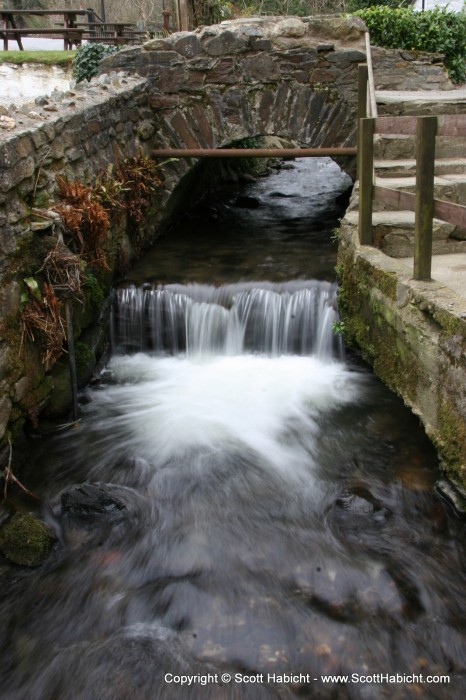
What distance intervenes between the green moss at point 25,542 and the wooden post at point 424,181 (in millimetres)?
3052

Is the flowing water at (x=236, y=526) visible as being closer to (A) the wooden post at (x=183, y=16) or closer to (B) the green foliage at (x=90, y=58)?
(B) the green foliage at (x=90, y=58)

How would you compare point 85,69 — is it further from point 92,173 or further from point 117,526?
point 117,526

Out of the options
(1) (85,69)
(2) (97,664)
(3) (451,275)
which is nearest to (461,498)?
(3) (451,275)

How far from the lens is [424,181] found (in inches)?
160

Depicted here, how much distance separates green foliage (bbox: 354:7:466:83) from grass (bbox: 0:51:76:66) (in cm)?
715

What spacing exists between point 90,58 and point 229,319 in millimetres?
4828

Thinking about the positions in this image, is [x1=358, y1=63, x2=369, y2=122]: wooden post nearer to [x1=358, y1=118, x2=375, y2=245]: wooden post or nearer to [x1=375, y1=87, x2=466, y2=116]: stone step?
[x1=375, y1=87, x2=466, y2=116]: stone step

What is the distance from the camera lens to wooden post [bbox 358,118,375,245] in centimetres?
519

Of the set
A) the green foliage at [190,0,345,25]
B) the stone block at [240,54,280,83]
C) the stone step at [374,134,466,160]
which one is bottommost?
the stone step at [374,134,466,160]

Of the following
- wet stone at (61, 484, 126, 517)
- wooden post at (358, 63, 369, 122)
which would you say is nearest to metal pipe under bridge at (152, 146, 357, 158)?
wooden post at (358, 63, 369, 122)

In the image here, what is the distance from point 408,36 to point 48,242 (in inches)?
246

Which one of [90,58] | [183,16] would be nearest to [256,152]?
[90,58]

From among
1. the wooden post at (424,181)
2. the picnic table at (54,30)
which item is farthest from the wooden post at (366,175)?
the picnic table at (54,30)

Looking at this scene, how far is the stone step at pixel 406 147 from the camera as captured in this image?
6.30 meters
